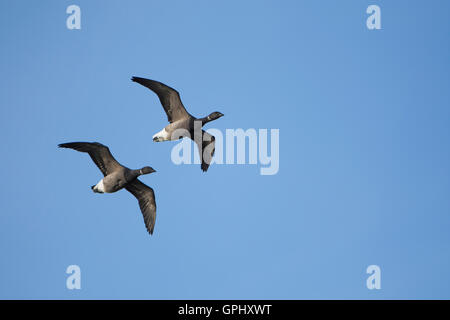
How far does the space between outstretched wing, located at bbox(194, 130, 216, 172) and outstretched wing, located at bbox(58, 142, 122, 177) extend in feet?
14.2

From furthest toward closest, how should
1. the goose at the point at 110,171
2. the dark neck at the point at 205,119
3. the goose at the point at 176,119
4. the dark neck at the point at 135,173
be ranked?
the dark neck at the point at 205,119 < the goose at the point at 176,119 < the dark neck at the point at 135,173 < the goose at the point at 110,171

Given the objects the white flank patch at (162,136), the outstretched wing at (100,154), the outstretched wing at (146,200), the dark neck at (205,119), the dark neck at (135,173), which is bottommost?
the outstretched wing at (146,200)

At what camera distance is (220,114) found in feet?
102

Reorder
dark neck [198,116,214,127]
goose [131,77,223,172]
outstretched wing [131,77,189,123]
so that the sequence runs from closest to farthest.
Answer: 1. outstretched wing [131,77,189,123]
2. goose [131,77,223,172]
3. dark neck [198,116,214,127]

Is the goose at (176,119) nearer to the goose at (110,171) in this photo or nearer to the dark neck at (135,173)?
the dark neck at (135,173)

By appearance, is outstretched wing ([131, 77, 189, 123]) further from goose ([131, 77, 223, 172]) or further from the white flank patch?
the white flank patch

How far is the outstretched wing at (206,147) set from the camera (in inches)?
1252

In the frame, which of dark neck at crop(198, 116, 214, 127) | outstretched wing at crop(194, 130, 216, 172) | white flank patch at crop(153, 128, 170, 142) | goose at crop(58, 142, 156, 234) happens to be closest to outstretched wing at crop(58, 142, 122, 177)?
goose at crop(58, 142, 156, 234)

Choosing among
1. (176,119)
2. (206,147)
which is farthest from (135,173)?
(206,147)

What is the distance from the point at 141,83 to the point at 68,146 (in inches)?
185

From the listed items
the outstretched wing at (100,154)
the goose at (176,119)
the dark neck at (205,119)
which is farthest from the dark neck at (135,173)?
the dark neck at (205,119)

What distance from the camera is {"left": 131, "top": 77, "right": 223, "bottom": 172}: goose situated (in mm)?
30547

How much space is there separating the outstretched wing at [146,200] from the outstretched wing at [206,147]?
3096mm
